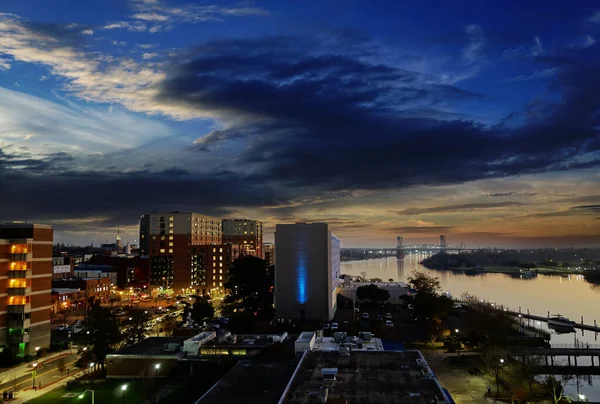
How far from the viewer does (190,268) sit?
72188 mm

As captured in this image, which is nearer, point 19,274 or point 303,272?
point 19,274

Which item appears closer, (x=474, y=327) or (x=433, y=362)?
(x=433, y=362)

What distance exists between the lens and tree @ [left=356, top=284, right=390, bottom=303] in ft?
171

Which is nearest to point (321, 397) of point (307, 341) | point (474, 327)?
point (307, 341)

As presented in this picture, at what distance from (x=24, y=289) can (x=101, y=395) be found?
1164cm

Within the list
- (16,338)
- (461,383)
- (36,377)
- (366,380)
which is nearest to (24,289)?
(16,338)

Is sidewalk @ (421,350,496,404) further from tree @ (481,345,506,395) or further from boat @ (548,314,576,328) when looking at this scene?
boat @ (548,314,576,328)

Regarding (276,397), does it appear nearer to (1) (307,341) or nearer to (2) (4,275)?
(1) (307,341)

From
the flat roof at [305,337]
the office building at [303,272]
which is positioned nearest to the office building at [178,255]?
the office building at [303,272]

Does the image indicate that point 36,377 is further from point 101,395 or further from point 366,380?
point 366,380

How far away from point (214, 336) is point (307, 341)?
273 inches

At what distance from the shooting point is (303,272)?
41.9 meters

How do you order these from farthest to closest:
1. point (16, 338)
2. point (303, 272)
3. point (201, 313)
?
point (303, 272)
point (201, 313)
point (16, 338)

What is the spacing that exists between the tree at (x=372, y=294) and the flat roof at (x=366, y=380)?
1207 inches
